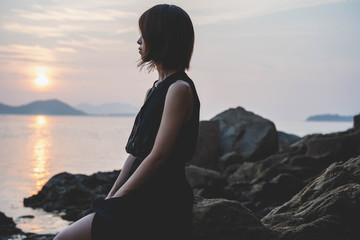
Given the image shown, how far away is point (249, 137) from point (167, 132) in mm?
16819

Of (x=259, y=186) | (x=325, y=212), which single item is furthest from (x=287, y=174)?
(x=325, y=212)

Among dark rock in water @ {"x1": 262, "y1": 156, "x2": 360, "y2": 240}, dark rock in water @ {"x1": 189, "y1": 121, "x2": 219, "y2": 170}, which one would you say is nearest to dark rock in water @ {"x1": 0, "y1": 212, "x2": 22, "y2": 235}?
dark rock in water @ {"x1": 189, "y1": 121, "x2": 219, "y2": 170}

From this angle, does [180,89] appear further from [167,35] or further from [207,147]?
[207,147]

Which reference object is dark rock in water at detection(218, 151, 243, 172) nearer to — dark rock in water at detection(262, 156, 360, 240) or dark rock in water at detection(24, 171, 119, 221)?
dark rock in water at detection(24, 171, 119, 221)

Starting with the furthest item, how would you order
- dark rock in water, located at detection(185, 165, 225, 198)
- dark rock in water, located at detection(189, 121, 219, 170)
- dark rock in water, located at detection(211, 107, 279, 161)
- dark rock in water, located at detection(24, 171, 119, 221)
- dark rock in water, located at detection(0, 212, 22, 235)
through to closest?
dark rock in water, located at detection(211, 107, 279, 161) → dark rock in water, located at detection(189, 121, 219, 170) → dark rock in water, located at detection(24, 171, 119, 221) → dark rock in water, located at detection(185, 165, 225, 198) → dark rock in water, located at detection(0, 212, 22, 235)

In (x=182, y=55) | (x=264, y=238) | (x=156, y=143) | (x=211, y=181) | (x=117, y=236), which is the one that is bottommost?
(x=211, y=181)

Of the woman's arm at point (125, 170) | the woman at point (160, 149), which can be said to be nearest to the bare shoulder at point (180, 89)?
the woman at point (160, 149)

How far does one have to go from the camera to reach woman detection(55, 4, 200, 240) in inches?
103

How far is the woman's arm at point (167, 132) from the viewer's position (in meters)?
2.62

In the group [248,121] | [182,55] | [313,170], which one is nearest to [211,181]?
[313,170]

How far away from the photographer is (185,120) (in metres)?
2.72

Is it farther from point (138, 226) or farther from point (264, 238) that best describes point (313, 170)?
point (138, 226)

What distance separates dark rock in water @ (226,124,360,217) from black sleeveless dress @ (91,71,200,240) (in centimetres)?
776

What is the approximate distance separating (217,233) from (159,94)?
1234 mm
